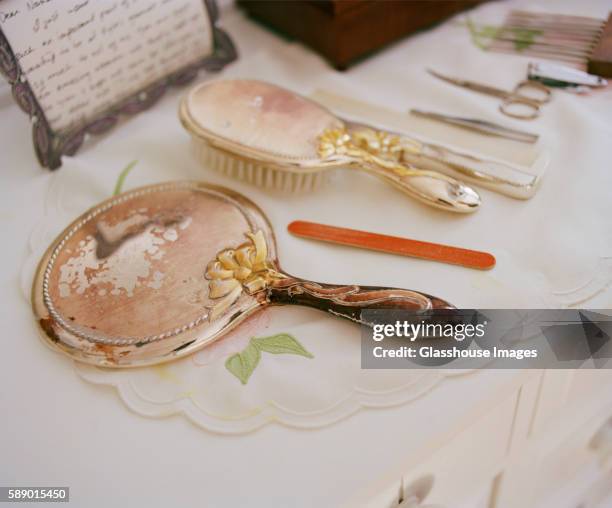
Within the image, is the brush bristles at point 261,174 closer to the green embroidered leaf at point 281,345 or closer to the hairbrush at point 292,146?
the hairbrush at point 292,146

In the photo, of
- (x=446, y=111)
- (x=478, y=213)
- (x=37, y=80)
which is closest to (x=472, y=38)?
(x=446, y=111)

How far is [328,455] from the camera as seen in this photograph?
36 centimetres

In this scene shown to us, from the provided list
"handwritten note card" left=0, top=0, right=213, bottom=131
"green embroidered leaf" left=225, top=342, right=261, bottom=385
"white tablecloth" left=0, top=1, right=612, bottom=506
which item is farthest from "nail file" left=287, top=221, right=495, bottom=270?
"handwritten note card" left=0, top=0, right=213, bottom=131

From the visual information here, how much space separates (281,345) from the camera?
41 cm

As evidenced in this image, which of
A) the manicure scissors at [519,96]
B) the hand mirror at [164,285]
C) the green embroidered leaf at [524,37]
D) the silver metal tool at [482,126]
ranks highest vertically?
the green embroidered leaf at [524,37]

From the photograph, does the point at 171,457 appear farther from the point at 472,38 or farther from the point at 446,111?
the point at 472,38

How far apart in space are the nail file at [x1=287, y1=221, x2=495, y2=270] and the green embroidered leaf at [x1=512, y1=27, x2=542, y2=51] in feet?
1.09

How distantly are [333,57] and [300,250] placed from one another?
28cm

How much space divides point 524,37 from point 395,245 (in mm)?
370

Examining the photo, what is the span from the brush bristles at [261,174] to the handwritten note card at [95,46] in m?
0.11

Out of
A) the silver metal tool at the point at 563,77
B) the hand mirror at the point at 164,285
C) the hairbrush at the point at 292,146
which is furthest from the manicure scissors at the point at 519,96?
the hand mirror at the point at 164,285

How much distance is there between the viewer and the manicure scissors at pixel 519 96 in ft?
1.88

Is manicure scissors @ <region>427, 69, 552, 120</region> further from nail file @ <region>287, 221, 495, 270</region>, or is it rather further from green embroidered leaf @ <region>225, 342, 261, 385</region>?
green embroidered leaf @ <region>225, 342, 261, 385</region>

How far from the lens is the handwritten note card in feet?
1.56
